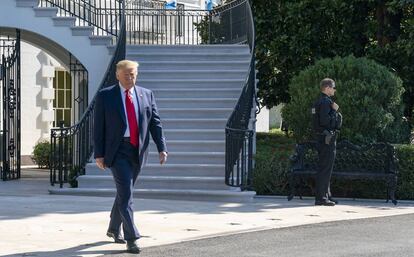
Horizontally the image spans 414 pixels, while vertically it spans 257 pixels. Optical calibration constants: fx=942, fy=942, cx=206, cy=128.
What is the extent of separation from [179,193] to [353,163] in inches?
108

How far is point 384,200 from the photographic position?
1440 centimetres

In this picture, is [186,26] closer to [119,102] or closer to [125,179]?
[119,102]

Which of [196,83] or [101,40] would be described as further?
[101,40]

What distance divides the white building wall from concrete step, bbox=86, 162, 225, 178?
10.2 metres

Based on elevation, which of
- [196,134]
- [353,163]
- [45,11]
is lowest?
[353,163]

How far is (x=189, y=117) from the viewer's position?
54.9 ft

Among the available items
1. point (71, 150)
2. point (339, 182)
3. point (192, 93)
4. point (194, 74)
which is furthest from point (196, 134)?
point (339, 182)

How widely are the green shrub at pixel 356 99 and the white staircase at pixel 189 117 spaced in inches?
54.1

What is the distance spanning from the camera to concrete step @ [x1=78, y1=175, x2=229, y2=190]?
47.5 feet

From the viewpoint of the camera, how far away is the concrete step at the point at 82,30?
1770 cm

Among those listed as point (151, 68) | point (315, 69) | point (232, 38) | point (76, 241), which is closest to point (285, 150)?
point (315, 69)

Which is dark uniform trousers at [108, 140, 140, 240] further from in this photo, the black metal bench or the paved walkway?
the black metal bench

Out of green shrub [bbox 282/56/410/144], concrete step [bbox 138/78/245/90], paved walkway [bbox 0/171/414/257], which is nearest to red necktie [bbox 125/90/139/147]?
paved walkway [bbox 0/171/414/257]

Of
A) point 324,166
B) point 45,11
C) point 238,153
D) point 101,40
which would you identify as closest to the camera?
point 324,166
